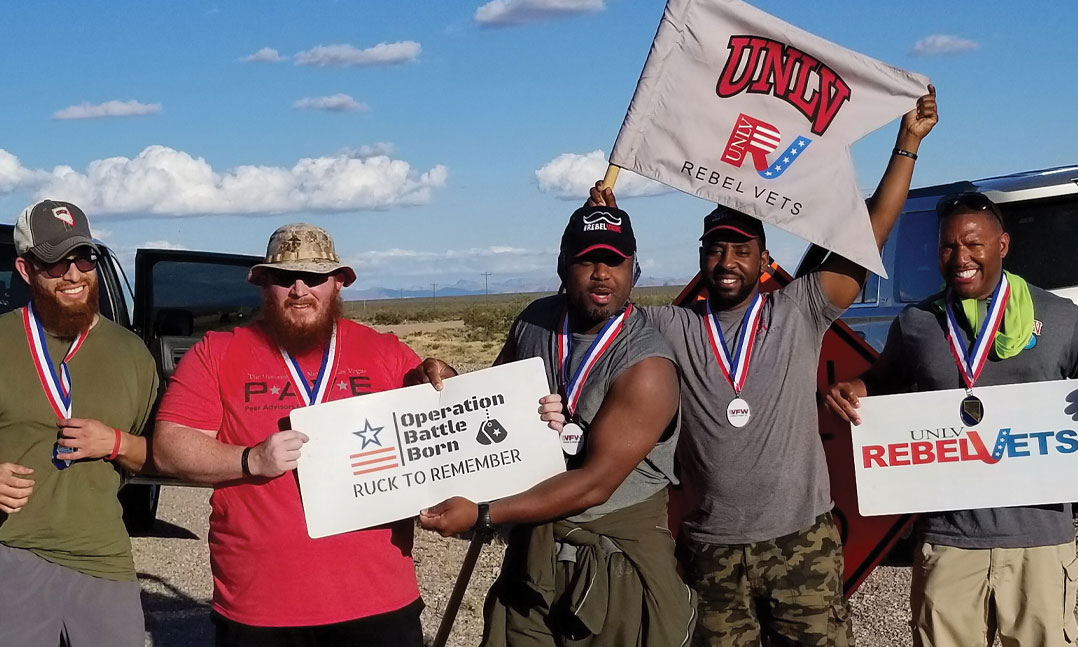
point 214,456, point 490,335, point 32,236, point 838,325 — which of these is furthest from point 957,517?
point 490,335

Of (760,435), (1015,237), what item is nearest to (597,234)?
(760,435)

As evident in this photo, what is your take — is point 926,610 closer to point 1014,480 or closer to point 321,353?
point 1014,480

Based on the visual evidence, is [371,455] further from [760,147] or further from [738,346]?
[760,147]

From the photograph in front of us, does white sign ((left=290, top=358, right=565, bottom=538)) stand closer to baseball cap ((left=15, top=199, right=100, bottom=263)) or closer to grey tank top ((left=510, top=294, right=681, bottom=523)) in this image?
grey tank top ((left=510, top=294, right=681, bottom=523))

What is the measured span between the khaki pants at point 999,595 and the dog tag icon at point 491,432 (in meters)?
1.74

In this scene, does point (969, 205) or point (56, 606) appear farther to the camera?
point (969, 205)

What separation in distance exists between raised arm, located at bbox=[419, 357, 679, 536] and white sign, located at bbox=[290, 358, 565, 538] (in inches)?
5.3

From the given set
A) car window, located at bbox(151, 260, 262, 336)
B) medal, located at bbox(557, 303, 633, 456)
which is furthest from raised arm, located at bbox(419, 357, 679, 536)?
car window, located at bbox(151, 260, 262, 336)

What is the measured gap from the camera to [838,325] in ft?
16.9

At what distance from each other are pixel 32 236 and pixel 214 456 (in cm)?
96

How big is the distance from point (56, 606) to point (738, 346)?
2493 mm

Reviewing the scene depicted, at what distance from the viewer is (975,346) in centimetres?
418

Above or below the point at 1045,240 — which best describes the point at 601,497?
below

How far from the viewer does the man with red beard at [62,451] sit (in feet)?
12.0
